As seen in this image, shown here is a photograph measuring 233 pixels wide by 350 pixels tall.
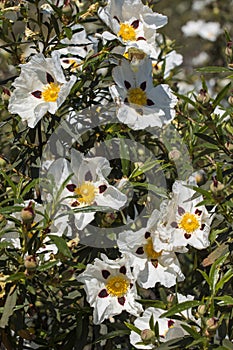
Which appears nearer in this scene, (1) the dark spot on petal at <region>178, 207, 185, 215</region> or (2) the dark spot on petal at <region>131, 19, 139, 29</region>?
(1) the dark spot on petal at <region>178, 207, 185, 215</region>

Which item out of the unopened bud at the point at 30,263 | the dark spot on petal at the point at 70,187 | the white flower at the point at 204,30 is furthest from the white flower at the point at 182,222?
the white flower at the point at 204,30

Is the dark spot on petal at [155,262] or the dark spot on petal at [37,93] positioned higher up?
the dark spot on petal at [37,93]

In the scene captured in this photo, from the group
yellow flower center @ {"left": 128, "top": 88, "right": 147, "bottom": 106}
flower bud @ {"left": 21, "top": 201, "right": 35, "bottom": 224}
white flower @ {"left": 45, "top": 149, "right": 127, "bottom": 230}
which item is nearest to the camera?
flower bud @ {"left": 21, "top": 201, "right": 35, "bottom": 224}

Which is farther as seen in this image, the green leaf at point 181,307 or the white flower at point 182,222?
the white flower at point 182,222

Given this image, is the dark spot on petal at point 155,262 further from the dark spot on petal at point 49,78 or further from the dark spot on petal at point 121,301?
the dark spot on petal at point 49,78

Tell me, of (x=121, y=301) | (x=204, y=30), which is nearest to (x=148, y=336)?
(x=121, y=301)

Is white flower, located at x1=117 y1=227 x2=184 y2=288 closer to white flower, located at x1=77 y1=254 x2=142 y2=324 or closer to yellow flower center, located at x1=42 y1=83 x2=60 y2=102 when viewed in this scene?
white flower, located at x1=77 y1=254 x2=142 y2=324

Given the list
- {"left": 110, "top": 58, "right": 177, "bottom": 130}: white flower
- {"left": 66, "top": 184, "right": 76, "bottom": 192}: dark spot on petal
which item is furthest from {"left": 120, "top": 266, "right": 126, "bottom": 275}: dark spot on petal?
{"left": 110, "top": 58, "right": 177, "bottom": 130}: white flower
